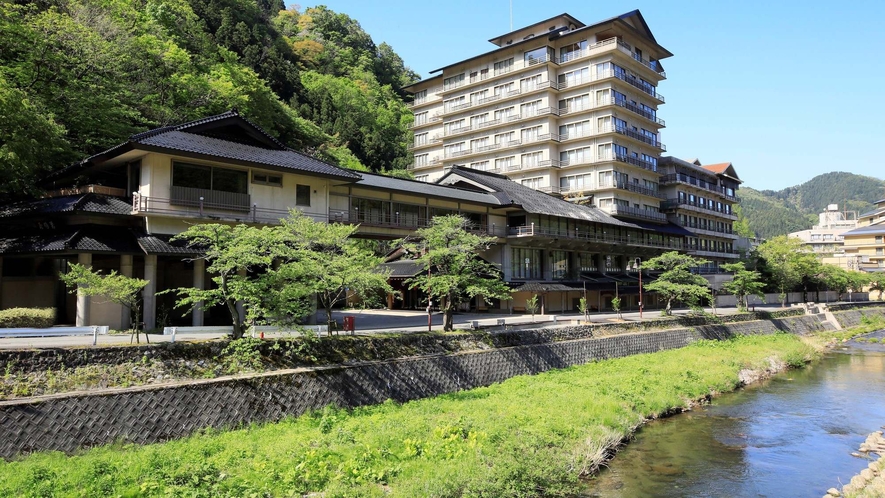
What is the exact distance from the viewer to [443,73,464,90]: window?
69.4m

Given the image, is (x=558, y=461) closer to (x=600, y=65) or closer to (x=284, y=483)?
(x=284, y=483)

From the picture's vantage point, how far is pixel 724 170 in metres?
81.4

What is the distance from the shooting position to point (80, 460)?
13133 millimetres

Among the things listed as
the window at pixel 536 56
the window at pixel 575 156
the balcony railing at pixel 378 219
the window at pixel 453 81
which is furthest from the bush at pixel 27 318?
the window at pixel 453 81

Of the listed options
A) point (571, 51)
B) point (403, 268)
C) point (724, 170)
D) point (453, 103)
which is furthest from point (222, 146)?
point (724, 170)

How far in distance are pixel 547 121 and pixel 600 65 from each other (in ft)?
26.9

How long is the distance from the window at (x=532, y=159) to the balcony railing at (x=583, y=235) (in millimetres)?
13076

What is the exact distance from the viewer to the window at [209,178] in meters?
25.5

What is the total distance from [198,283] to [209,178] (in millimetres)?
5282

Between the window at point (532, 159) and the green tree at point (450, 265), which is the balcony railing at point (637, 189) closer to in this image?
the window at point (532, 159)

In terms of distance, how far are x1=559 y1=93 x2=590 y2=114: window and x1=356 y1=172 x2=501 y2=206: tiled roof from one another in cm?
2240

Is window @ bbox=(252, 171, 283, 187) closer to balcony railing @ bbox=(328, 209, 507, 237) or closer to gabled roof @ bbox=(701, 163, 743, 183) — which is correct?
balcony railing @ bbox=(328, 209, 507, 237)

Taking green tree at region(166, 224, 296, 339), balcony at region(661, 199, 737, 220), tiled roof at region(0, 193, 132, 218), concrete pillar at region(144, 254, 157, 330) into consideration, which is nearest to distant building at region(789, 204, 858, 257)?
balcony at region(661, 199, 737, 220)

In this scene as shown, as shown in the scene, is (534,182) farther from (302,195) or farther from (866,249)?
(866,249)
